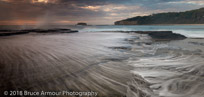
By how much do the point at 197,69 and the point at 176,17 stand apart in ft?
281

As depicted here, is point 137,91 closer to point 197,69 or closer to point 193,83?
point 193,83

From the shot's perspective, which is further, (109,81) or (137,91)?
(109,81)

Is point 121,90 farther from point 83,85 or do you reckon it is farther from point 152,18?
point 152,18

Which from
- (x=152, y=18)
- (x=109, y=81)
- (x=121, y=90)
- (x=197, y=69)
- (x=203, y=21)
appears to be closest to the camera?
(x=121, y=90)

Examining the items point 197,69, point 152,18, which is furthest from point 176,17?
point 197,69

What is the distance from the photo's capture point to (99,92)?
2.33 metres

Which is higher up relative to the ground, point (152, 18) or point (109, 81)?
point (152, 18)

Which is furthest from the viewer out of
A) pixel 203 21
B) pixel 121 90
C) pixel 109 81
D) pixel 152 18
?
pixel 152 18

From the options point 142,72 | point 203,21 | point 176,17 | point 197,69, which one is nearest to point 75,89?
point 142,72

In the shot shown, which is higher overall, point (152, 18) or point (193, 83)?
point (152, 18)

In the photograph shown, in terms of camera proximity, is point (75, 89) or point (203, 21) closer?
point (75, 89)

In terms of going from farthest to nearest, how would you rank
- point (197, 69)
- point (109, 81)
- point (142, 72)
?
point (197, 69), point (142, 72), point (109, 81)

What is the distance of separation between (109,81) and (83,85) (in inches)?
22.6

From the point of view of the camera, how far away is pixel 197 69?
375 centimetres
